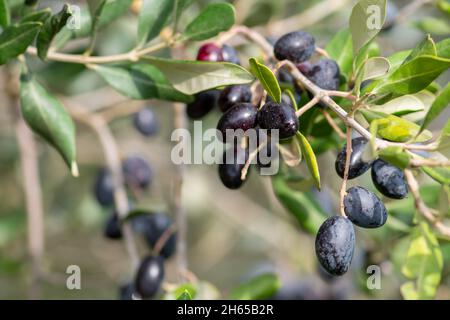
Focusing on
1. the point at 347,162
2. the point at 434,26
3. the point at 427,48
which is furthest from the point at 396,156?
the point at 434,26

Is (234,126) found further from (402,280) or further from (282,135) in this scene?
(402,280)

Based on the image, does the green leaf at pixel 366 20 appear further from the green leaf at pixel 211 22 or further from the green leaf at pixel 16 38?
the green leaf at pixel 16 38

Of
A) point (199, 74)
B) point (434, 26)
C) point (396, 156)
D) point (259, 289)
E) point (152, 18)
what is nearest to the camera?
point (396, 156)

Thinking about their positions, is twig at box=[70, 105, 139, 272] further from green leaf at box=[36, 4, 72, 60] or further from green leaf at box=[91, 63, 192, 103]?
green leaf at box=[36, 4, 72, 60]

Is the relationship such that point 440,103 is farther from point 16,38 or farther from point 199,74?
point 16,38

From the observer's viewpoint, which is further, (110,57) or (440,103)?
(110,57)
